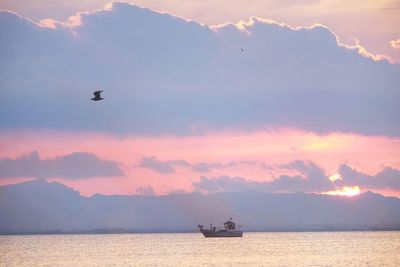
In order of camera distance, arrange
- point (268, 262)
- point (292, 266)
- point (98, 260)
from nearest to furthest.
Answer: point (292, 266) < point (268, 262) < point (98, 260)

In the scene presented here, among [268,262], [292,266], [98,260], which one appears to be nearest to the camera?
[292,266]

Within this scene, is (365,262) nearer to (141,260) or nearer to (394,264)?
(394,264)

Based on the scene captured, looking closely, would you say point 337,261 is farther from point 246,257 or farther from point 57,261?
point 57,261

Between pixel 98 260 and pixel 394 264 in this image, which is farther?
pixel 98 260

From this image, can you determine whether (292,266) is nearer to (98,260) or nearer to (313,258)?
(313,258)

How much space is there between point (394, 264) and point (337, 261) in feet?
35.5

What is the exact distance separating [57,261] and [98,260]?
7675mm

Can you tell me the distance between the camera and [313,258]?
581 feet

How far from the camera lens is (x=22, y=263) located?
167 m

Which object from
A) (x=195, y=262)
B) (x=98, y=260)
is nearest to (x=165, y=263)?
(x=195, y=262)

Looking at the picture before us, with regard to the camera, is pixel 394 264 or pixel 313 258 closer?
pixel 394 264

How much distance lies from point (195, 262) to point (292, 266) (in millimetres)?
20213

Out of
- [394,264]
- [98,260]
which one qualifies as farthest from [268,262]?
[98,260]

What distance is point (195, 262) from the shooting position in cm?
16725
